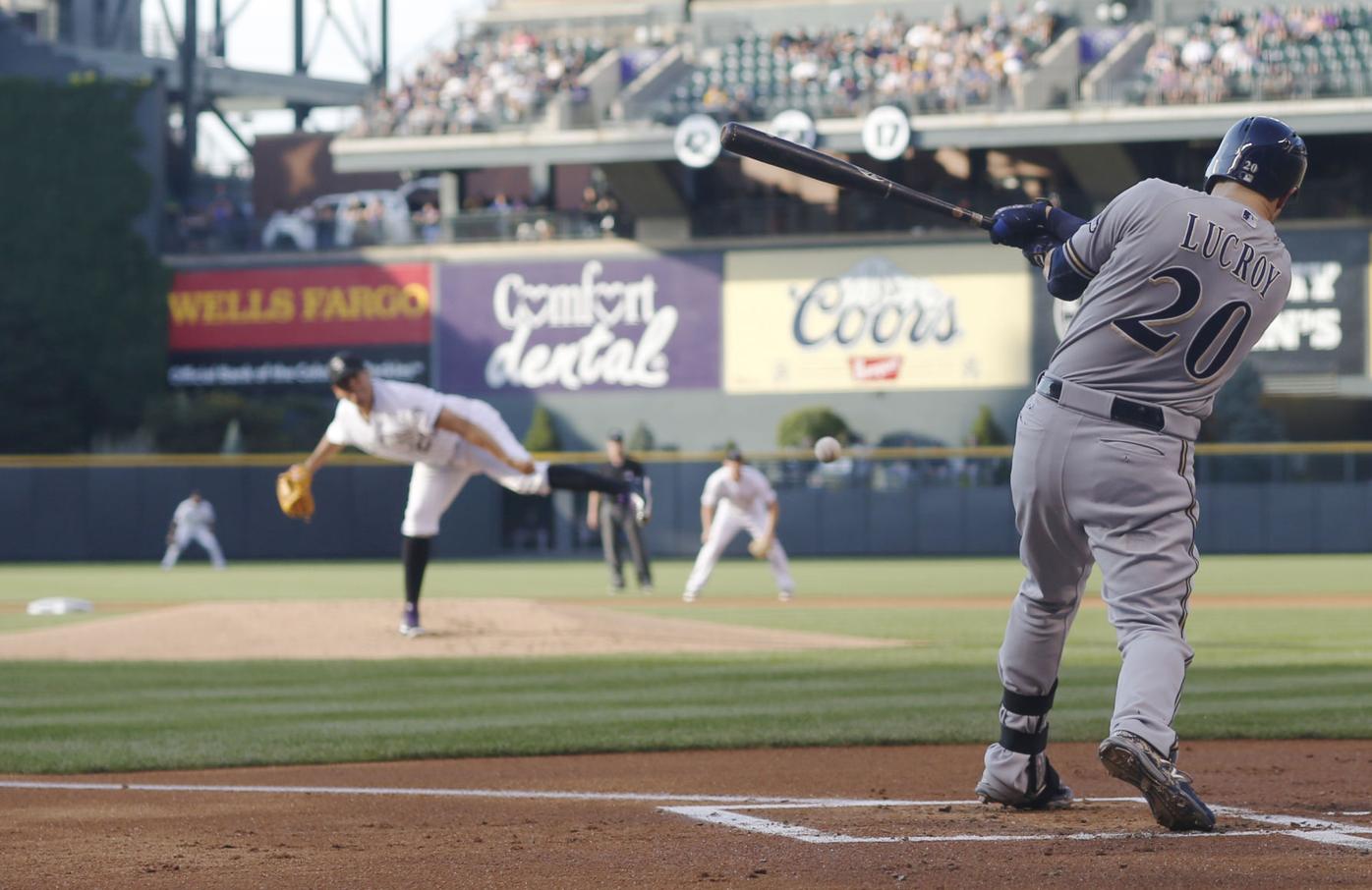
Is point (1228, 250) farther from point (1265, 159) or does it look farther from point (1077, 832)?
point (1077, 832)

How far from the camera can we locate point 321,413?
130ft

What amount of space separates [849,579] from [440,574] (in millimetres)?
7266

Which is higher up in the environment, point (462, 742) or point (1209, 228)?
point (1209, 228)

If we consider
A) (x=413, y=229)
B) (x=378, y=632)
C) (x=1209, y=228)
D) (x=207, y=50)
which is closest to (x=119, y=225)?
(x=413, y=229)

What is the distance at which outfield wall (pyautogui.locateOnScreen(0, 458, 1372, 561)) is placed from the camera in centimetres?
3362

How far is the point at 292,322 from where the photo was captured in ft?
136

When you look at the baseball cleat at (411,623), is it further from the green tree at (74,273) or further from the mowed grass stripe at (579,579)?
the green tree at (74,273)

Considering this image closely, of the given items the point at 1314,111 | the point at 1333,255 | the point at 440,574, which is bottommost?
the point at 440,574

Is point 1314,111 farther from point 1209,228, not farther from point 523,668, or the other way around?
point 1209,228

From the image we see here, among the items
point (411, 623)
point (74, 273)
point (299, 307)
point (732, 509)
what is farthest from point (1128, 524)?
point (74, 273)

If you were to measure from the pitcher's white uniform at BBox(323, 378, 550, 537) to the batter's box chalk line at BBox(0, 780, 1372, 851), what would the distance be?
4.77m

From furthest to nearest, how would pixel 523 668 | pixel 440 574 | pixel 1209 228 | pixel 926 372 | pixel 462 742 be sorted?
1. pixel 926 372
2. pixel 440 574
3. pixel 523 668
4. pixel 462 742
5. pixel 1209 228

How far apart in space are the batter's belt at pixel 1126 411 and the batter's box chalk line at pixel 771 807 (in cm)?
111

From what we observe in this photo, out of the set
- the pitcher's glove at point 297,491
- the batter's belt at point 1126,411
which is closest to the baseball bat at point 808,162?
the batter's belt at point 1126,411
